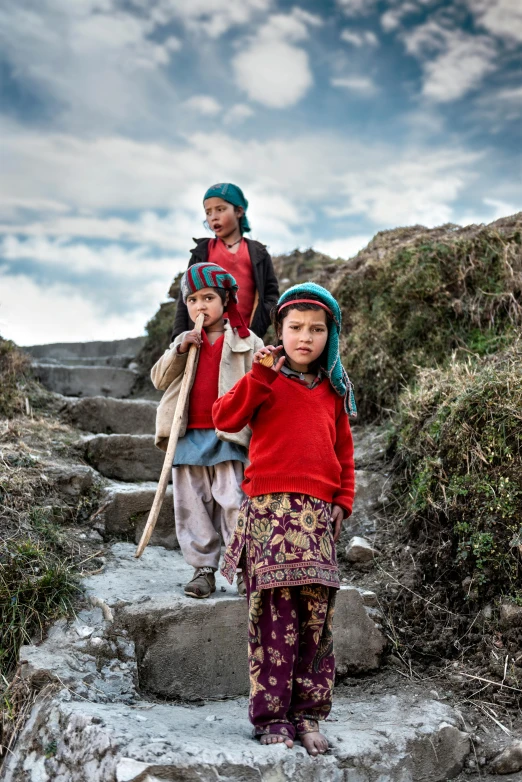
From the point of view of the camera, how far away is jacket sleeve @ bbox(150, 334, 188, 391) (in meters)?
3.27

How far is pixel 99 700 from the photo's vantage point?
8.34 feet

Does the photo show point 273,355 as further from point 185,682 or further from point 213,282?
point 185,682

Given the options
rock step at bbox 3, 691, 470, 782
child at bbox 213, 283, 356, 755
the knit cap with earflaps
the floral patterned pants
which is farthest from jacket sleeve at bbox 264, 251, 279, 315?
rock step at bbox 3, 691, 470, 782

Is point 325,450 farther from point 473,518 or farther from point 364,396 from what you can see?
point 364,396

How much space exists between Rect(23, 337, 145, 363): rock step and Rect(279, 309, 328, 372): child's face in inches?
240

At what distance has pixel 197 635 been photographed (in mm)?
2955

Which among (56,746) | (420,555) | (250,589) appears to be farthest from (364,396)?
(56,746)

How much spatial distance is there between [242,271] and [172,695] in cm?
235

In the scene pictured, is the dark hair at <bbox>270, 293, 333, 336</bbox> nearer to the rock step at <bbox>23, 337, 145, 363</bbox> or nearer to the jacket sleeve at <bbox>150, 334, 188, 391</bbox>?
the jacket sleeve at <bbox>150, 334, 188, 391</bbox>

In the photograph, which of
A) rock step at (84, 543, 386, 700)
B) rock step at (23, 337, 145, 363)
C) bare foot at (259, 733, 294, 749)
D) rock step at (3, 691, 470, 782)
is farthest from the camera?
rock step at (23, 337, 145, 363)

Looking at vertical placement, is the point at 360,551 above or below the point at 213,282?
below

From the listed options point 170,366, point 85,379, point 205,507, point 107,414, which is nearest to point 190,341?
point 170,366

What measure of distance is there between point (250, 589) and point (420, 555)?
123cm

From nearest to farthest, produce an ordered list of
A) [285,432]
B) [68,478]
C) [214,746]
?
1. [214,746]
2. [285,432]
3. [68,478]
